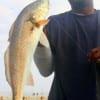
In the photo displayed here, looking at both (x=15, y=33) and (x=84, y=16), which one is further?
(x=84, y=16)

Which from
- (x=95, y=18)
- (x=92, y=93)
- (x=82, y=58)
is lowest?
(x=92, y=93)

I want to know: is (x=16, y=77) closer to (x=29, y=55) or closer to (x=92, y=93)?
(x=29, y=55)

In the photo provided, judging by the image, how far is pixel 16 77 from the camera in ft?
12.7

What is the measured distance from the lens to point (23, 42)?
12.7ft

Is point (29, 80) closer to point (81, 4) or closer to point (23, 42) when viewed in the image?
point (23, 42)

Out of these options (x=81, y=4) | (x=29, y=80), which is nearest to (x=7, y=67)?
(x=29, y=80)

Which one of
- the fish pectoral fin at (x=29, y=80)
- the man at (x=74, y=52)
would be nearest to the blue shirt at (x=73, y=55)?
the man at (x=74, y=52)

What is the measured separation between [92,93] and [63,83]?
0.30 m

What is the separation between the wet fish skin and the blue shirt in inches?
39.3

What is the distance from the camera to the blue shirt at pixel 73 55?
483 centimetres

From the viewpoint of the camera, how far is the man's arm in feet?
13.9

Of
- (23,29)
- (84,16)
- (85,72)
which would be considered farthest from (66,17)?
(23,29)

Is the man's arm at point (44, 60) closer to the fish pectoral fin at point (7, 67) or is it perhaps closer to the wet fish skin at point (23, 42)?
the wet fish skin at point (23, 42)

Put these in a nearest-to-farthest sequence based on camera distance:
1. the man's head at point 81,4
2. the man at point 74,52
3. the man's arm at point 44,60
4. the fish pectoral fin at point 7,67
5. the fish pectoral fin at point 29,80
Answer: the fish pectoral fin at point 7,67 < the fish pectoral fin at point 29,80 < the man's arm at point 44,60 < the man at point 74,52 < the man's head at point 81,4
